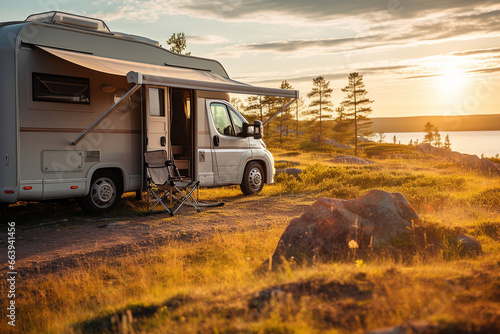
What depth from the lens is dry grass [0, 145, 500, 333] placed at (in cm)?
305

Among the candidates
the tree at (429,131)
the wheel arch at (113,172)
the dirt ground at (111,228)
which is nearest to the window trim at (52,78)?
the wheel arch at (113,172)

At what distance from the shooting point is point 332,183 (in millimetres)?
13016

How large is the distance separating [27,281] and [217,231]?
116 inches

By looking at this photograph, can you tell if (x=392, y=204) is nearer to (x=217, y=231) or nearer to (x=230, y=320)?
(x=217, y=231)

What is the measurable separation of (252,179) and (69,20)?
5393 millimetres

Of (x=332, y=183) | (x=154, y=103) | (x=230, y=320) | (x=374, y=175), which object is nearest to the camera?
(x=230, y=320)

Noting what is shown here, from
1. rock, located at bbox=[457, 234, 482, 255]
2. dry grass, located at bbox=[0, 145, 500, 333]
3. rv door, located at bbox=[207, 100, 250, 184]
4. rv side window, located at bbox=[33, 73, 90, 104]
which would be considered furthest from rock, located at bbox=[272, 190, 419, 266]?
rv door, located at bbox=[207, 100, 250, 184]

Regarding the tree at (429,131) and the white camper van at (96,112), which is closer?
the white camper van at (96,112)

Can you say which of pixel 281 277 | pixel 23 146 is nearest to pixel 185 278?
pixel 281 277

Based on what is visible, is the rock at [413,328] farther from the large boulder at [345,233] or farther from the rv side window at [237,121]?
the rv side window at [237,121]

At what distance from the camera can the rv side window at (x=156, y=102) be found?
9734 mm

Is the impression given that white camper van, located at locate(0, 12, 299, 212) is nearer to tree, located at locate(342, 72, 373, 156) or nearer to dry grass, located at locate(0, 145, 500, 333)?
dry grass, located at locate(0, 145, 500, 333)

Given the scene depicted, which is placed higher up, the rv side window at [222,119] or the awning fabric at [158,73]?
the awning fabric at [158,73]

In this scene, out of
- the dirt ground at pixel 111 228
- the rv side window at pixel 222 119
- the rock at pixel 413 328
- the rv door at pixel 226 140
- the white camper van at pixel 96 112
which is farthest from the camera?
the rv side window at pixel 222 119
